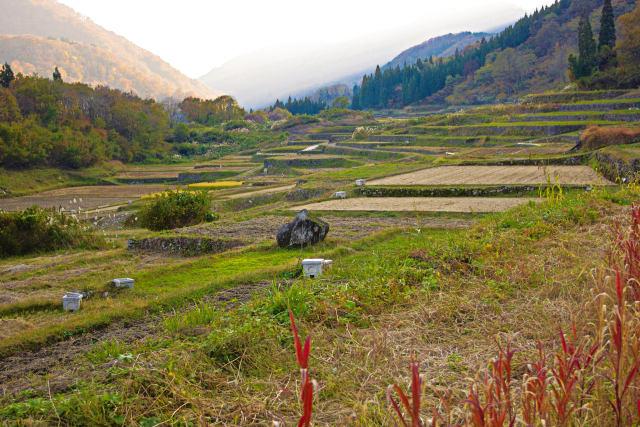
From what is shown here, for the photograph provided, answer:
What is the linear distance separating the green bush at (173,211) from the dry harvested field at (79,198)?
1777 centimetres

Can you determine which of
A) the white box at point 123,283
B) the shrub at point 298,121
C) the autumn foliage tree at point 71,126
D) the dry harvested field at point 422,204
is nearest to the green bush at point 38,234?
the white box at point 123,283

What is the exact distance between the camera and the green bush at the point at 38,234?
46.2 ft

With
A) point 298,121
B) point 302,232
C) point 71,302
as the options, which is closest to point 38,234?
point 71,302

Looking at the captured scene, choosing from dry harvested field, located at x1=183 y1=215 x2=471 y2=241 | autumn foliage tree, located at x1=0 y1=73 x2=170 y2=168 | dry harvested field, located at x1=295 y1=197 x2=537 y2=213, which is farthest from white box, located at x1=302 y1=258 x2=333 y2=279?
autumn foliage tree, located at x1=0 y1=73 x2=170 y2=168

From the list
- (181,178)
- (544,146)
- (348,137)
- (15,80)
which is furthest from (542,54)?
(15,80)

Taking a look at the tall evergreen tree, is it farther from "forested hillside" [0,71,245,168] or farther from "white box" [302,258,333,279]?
"white box" [302,258,333,279]

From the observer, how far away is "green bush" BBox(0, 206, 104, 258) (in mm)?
14086

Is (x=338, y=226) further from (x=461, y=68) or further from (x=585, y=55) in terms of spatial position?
(x=461, y=68)

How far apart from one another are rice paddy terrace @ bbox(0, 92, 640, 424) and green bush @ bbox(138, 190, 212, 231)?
1.19m

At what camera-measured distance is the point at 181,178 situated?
49.3 meters

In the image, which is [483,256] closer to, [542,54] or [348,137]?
[348,137]

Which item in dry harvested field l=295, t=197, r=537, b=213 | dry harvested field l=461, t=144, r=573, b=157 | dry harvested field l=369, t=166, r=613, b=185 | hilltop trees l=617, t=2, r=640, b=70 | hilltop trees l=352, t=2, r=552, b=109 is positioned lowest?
dry harvested field l=295, t=197, r=537, b=213

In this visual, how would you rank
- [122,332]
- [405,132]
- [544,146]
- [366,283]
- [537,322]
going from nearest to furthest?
[537,322] → [366,283] → [122,332] → [544,146] → [405,132]

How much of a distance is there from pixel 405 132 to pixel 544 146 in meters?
23.0
